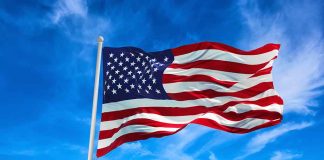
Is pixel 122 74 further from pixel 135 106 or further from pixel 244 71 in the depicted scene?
pixel 244 71

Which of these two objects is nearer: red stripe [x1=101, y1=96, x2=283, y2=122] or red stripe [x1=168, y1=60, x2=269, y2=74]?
red stripe [x1=101, y1=96, x2=283, y2=122]

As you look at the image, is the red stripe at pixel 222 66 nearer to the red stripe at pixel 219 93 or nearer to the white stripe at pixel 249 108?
the red stripe at pixel 219 93

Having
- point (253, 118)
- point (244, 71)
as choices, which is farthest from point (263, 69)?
point (253, 118)

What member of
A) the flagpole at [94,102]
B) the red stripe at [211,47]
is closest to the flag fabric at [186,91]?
the red stripe at [211,47]

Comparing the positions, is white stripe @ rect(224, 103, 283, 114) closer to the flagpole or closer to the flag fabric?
the flag fabric

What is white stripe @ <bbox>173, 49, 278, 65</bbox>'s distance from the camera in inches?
683

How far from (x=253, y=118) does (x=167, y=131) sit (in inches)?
126

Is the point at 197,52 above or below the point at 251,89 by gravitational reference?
above

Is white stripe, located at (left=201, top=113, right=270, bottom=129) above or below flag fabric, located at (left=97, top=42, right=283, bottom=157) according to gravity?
below

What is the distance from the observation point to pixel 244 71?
17.3 meters

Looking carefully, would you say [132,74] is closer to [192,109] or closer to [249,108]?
[192,109]

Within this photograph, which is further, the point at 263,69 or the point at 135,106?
the point at 263,69

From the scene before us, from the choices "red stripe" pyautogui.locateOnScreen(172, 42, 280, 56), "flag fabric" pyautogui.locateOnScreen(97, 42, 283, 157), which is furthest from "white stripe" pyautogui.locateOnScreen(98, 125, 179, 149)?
"red stripe" pyautogui.locateOnScreen(172, 42, 280, 56)

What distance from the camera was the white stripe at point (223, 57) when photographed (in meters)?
17.3
